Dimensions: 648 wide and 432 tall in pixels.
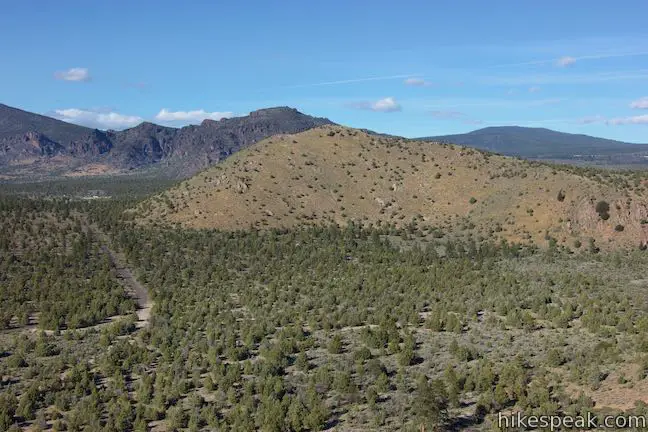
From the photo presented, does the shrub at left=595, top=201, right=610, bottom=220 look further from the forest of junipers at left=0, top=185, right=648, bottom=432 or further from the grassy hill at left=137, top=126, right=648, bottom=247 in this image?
the forest of junipers at left=0, top=185, right=648, bottom=432

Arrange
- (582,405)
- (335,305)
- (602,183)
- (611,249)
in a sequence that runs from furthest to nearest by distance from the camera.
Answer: (602,183)
(611,249)
(335,305)
(582,405)

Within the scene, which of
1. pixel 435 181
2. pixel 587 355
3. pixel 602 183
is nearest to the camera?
pixel 587 355

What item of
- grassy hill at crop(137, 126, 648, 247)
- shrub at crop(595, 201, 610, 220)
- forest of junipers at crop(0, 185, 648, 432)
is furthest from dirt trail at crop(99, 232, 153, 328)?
shrub at crop(595, 201, 610, 220)

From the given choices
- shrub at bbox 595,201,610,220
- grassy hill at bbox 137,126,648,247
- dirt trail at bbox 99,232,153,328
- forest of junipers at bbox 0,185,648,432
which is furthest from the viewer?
grassy hill at bbox 137,126,648,247

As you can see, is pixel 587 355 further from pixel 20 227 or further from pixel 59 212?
pixel 59 212

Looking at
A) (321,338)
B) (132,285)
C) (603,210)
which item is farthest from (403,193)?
(321,338)

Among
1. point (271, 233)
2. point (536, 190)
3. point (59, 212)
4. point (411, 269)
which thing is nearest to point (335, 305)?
point (411, 269)

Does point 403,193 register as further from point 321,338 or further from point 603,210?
point 321,338
